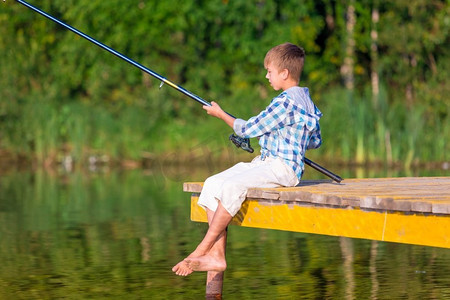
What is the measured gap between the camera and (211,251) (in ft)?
27.0

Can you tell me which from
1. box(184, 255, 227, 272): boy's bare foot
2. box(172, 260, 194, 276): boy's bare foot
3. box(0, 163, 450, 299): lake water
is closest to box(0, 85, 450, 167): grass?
box(0, 163, 450, 299): lake water

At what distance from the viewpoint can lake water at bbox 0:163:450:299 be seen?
29.3 feet

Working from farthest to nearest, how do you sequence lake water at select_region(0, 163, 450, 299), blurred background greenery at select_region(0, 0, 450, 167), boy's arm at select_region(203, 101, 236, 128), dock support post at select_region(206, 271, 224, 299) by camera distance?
blurred background greenery at select_region(0, 0, 450, 167) < lake water at select_region(0, 163, 450, 299) < dock support post at select_region(206, 271, 224, 299) < boy's arm at select_region(203, 101, 236, 128)

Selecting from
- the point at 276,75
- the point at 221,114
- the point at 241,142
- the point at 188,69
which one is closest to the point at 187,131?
the point at 188,69

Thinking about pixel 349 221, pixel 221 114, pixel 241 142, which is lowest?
pixel 349 221

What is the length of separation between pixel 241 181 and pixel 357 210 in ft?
3.05

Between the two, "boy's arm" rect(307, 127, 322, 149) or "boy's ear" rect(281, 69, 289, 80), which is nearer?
"boy's ear" rect(281, 69, 289, 80)

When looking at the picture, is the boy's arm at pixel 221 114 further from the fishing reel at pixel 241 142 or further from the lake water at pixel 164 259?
the lake water at pixel 164 259

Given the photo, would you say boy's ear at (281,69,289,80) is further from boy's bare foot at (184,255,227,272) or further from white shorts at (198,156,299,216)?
boy's bare foot at (184,255,227,272)

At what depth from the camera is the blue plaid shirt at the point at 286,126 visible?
8.00m

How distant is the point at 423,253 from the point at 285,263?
1.49 m

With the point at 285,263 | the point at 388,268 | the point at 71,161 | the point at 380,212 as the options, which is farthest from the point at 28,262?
the point at 71,161

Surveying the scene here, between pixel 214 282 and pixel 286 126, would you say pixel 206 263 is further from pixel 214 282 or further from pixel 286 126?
pixel 286 126

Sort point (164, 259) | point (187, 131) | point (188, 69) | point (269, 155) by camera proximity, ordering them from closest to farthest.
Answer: point (269, 155) < point (164, 259) < point (187, 131) < point (188, 69)
